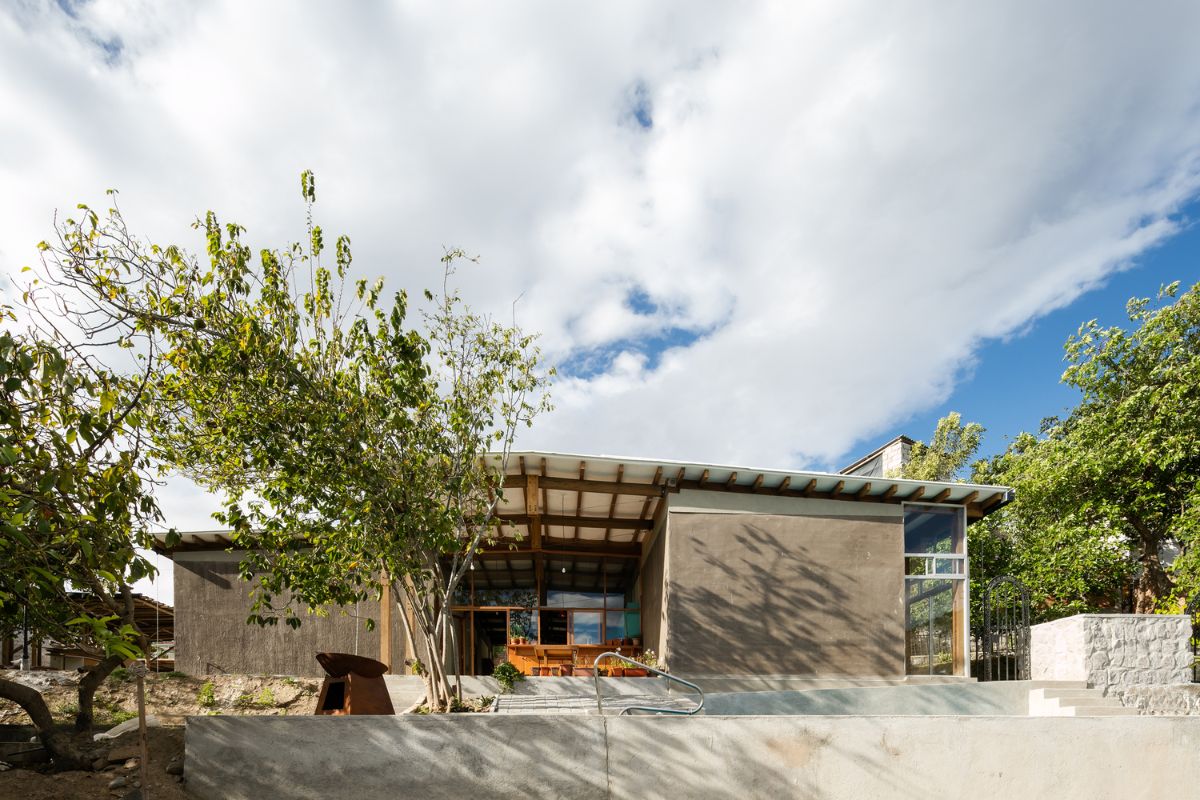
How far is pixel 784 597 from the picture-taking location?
11789 millimetres

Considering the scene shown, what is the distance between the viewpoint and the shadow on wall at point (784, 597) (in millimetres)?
11516

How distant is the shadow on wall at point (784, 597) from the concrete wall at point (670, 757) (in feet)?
13.9

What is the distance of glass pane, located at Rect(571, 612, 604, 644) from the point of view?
650 inches

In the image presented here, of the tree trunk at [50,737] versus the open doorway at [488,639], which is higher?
the tree trunk at [50,737]

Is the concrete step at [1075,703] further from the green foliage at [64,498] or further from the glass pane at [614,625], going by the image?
the green foliage at [64,498]

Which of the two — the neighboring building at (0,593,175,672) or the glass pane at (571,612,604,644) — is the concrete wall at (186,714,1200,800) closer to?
the neighboring building at (0,593,175,672)

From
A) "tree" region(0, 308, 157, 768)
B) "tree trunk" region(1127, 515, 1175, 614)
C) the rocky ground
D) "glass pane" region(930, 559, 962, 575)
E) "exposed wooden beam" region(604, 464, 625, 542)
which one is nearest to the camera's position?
"tree" region(0, 308, 157, 768)

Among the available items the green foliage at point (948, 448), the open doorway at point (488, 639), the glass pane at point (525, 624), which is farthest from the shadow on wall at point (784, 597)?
the green foliage at point (948, 448)

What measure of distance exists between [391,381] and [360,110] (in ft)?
9.05

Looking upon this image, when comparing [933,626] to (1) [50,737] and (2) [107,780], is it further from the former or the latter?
(1) [50,737]

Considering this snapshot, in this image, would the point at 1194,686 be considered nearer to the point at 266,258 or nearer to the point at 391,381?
the point at 391,381

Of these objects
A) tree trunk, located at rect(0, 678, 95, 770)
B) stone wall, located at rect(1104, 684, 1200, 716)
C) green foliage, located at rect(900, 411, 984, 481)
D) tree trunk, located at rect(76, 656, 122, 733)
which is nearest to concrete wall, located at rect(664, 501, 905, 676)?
stone wall, located at rect(1104, 684, 1200, 716)

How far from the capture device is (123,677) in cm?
1176

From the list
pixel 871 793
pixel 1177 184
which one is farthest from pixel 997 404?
pixel 871 793
